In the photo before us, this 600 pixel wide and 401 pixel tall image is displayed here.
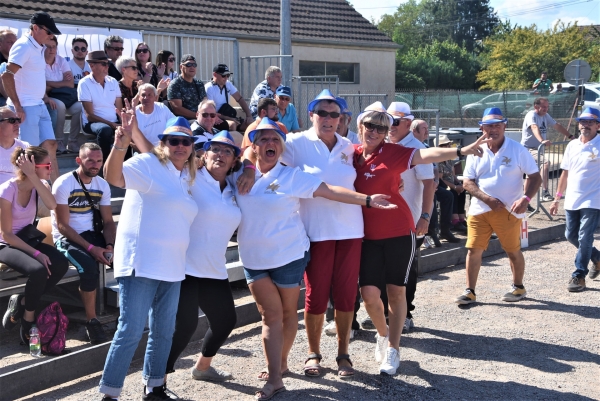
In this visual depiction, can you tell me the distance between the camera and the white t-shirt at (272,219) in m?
5.01

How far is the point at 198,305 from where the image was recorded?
200 inches

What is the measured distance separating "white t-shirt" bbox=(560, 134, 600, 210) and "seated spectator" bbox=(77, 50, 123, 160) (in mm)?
5665

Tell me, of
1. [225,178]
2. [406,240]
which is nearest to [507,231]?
[406,240]

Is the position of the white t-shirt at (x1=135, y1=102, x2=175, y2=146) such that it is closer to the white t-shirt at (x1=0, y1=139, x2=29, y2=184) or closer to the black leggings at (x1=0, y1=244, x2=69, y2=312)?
the white t-shirt at (x1=0, y1=139, x2=29, y2=184)

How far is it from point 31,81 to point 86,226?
2385 mm

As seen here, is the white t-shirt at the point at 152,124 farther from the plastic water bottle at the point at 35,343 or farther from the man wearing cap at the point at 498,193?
the man wearing cap at the point at 498,193

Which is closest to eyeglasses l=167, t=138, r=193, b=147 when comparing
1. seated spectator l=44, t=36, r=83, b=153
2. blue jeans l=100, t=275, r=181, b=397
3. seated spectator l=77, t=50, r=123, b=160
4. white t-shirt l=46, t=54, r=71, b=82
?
blue jeans l=100, t=275, r=181, b=397

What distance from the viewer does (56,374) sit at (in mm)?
5340

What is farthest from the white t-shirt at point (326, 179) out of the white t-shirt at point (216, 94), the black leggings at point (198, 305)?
the white t-shirt at point (216, 94)

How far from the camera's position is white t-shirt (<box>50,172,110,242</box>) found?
20.7 ft

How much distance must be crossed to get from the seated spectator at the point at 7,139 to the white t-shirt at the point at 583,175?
20.4ft

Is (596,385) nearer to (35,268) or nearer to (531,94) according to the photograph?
(35,268)

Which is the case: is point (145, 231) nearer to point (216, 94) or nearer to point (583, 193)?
point (583, 193)

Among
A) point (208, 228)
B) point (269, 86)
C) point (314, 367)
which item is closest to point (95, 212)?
point (208, 228)
